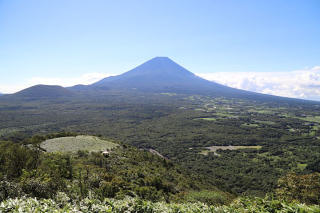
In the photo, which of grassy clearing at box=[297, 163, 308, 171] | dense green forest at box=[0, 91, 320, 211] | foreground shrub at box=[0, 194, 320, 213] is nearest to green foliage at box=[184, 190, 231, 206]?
dense green forest at box=[0, 91, 320, 211]

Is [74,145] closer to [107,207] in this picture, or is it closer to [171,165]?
[171,165]

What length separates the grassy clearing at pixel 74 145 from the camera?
71.8 feet

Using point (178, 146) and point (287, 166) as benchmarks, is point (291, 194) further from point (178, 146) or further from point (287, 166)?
point (178, 146)

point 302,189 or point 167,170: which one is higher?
point 302,189

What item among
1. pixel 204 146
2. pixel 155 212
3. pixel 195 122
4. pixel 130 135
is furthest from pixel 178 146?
pixel 155 212

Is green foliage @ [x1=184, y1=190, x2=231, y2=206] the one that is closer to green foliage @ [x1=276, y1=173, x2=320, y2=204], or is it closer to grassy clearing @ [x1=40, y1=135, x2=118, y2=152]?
green foliage @ [x1=276, y1=173, x2=320, y2=204]

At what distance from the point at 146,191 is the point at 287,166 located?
166 feet

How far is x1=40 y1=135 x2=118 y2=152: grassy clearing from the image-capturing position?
2187 cm

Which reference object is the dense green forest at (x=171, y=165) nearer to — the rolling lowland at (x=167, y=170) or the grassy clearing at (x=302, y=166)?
the rolling lowland at (x=167, y=170)

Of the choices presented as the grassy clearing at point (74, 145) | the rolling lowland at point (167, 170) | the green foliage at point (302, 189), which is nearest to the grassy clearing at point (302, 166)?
the rolling lowland at point (167, 170)

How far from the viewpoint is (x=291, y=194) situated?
1262cm

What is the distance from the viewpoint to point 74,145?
76.4 feet

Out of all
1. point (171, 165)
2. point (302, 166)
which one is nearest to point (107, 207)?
point (171, 165)

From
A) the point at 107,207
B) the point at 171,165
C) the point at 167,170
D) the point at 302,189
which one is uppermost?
the point at 107,207
